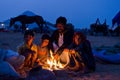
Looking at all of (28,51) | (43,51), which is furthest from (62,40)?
(28,51)

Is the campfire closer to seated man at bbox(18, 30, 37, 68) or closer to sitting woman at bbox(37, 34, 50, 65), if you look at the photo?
sitting woman at bbox(37, 34, 50, 65)

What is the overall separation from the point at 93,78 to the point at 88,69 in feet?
2.64

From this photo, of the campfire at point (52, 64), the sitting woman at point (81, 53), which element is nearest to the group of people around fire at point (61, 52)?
the sitting woman at point (81, 53)

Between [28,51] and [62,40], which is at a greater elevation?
[62,40]

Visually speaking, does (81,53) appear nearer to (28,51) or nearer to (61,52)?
(61,52)

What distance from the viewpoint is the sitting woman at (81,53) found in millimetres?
7609

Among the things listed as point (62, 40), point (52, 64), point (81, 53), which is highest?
point (62, 40)

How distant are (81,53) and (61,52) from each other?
0.56 metres

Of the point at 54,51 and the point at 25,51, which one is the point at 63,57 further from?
the point at 25,51

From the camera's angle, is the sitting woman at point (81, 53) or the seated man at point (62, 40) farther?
the seated man at point (62, 40)

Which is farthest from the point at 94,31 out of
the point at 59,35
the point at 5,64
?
the point at 5,64

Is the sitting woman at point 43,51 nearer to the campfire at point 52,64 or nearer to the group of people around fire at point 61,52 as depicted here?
the group of people around fire at point 61,52

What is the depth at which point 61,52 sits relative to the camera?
26.4 ft

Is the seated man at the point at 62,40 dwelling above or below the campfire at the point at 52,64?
above
